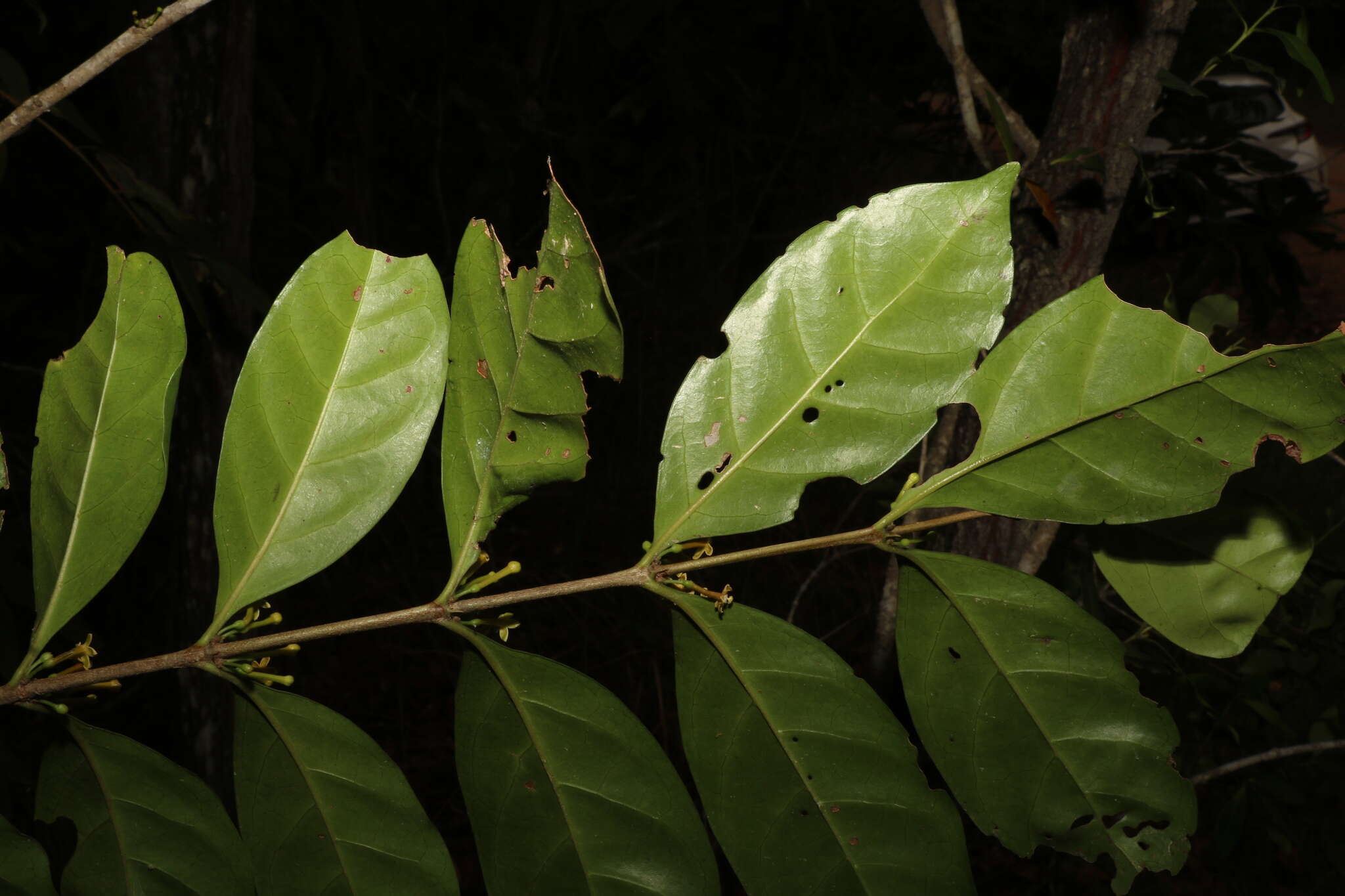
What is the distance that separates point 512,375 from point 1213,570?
1.26 feet

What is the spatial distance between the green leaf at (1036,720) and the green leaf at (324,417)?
266 millimetres

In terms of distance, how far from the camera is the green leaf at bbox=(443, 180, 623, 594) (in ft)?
1.44

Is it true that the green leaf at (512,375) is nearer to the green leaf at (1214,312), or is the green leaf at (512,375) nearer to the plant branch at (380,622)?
the plant branch at (380,622)

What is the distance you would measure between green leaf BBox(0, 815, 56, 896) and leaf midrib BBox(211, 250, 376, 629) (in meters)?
0.11

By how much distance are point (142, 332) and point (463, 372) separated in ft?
0.53

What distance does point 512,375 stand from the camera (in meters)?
0.45

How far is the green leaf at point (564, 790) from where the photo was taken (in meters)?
0.42

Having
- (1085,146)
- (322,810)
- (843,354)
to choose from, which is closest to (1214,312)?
(1085,146)

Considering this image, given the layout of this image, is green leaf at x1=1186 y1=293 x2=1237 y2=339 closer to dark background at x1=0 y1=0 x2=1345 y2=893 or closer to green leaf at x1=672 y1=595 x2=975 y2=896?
dark background at x1=0 y1=0 x2=1345 y2=893

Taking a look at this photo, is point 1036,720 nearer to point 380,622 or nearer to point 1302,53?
point 380,622

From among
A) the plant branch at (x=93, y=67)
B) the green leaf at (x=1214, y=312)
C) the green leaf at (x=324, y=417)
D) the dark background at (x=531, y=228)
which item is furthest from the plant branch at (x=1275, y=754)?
the plant branch at (x=93, y=67)

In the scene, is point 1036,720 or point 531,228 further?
point 531,228

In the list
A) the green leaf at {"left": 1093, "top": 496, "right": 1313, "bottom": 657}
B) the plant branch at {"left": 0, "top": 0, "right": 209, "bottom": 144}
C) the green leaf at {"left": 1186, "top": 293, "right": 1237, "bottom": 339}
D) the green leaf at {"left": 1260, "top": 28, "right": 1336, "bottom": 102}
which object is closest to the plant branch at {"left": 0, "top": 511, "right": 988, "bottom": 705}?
the green leaf at {"left": 1093, "top": 496, "right": 1313, "bottom": 657}

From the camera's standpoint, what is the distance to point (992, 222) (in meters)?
0.43
